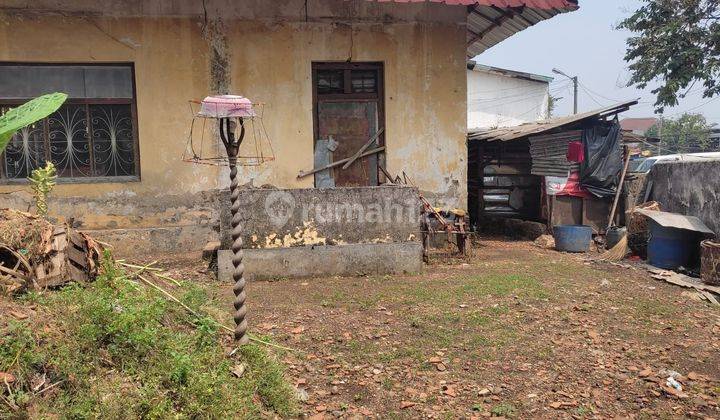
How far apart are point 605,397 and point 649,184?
737 cm

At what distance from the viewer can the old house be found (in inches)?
332

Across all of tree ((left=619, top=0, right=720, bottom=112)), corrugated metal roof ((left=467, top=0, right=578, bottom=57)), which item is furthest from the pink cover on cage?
tree ((left=619, top=0, right=720, bottom=112))

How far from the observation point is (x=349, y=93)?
931cm

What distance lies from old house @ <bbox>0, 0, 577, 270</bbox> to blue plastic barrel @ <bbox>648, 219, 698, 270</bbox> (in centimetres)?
317

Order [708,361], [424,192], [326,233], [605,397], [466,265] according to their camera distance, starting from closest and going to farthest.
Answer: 1. [605,397]
2. [708,361]
3. [326,233]
4. [466,265]
5. [424,192]

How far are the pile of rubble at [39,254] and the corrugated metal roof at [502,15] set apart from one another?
6.07 metres

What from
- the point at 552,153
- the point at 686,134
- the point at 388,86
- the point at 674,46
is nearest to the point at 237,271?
the point at 388,86

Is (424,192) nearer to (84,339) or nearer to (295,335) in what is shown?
(295,335)

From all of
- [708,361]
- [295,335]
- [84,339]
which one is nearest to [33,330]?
[84,339]

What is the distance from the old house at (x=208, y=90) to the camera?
844 cm

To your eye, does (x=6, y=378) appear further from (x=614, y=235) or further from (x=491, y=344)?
(x=614, y=235)

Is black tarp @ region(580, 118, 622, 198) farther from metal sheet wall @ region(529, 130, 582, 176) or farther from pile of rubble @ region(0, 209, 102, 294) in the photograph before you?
pile of rubble @ region(0, 209, 102, 294)

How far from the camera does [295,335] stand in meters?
4.94

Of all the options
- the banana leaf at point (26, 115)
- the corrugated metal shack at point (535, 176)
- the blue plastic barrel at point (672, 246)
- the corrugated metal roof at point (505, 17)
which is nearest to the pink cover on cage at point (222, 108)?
the banana leaf at point (26, 115)
